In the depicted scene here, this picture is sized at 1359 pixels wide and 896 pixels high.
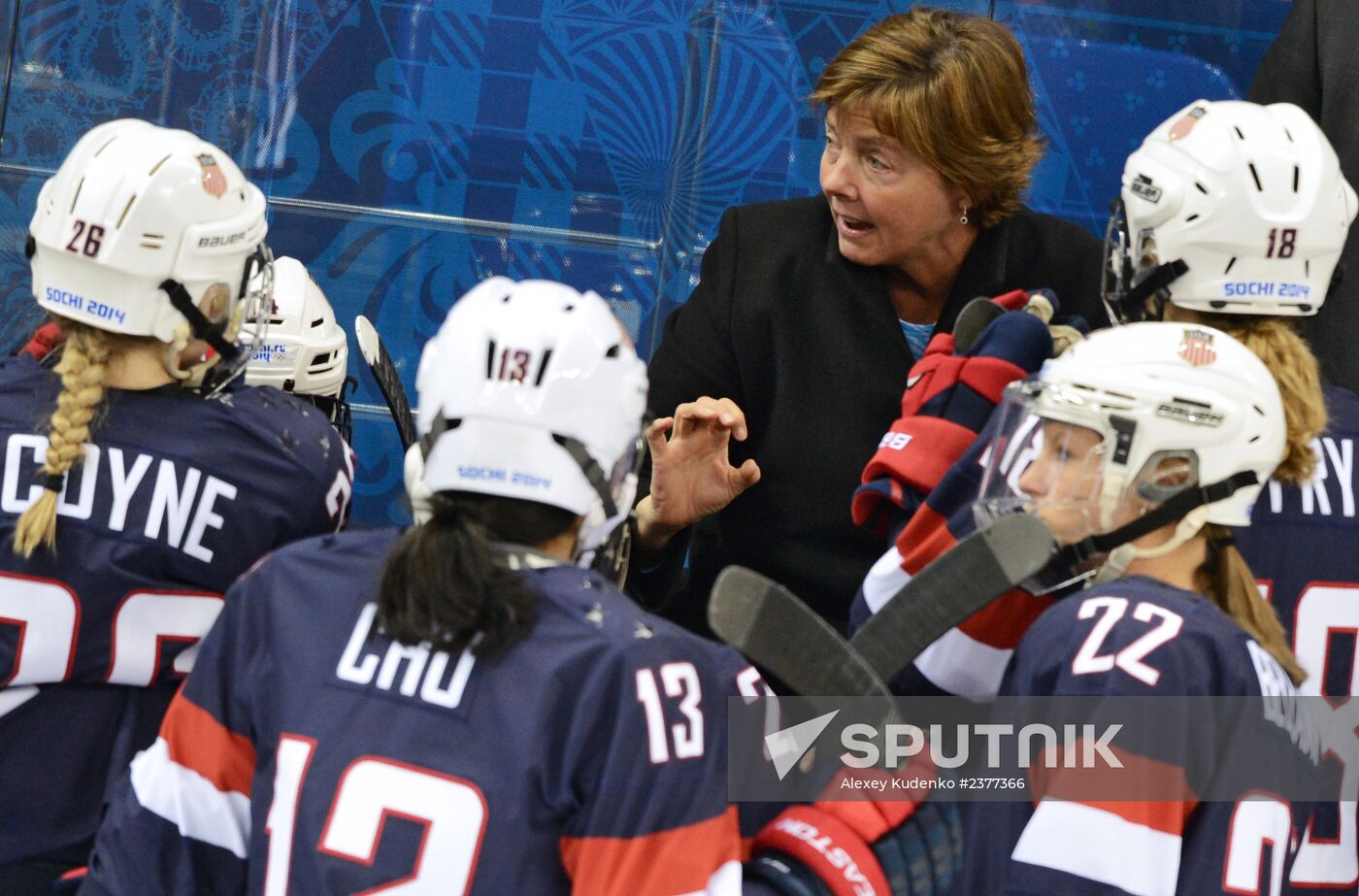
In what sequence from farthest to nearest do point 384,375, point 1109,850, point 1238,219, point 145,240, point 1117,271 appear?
point 384,375 → point 1117,271 → point 1238,219 → point 145,240 → point 1109,850

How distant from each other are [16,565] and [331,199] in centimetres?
248

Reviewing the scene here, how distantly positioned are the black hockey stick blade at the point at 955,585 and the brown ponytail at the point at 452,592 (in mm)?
472

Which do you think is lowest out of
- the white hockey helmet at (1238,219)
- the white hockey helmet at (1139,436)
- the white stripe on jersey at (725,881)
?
the white stripe on jersey at (725,881)

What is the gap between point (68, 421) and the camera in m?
2.03

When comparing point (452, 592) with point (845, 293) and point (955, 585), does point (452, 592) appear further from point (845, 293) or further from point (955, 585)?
point (845, 293)

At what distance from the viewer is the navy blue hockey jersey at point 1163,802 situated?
1.75 meters

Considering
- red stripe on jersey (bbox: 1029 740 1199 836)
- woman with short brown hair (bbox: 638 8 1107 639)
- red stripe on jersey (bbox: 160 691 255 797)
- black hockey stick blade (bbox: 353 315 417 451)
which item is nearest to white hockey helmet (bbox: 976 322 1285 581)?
red stripe on jersey (bbox: 1029 740 1199 836)

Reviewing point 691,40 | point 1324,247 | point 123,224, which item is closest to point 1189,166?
point 1324,247

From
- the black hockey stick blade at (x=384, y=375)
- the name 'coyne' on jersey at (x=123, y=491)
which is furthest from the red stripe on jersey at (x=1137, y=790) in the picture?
the black hockey stick blade at (x=384, y=375)

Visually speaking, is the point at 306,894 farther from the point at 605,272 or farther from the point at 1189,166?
the point at 605,272

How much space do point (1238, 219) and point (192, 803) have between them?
1.66m

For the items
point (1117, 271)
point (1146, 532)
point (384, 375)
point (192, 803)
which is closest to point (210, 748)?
point (192, 803)

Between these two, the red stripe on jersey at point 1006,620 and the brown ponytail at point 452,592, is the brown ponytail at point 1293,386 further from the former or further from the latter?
the brown ponytail at point 452,592

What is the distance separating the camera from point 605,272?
4.37 m
